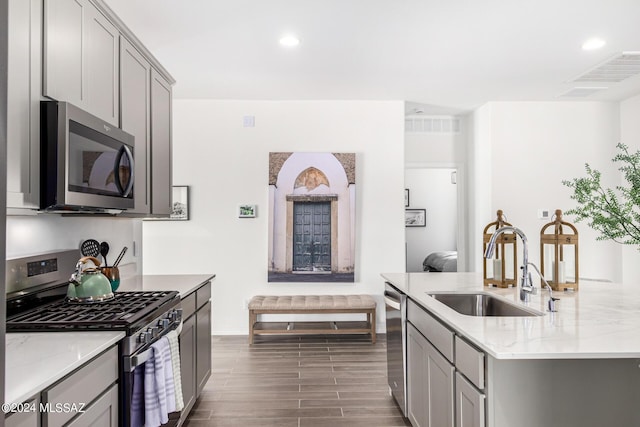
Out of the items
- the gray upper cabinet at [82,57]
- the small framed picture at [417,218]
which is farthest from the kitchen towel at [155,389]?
the small framed picture at [417,218]

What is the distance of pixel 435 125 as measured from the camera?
576 centimetres

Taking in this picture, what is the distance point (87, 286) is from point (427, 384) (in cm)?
174

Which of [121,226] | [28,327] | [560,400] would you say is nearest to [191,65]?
[121,226]

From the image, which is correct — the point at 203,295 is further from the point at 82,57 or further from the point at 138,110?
the point at 82,57

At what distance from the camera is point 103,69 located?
219 cm

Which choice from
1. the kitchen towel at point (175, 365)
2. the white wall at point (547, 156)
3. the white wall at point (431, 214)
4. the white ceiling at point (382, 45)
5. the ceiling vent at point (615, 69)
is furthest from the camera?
the white wall at point (431, 214)

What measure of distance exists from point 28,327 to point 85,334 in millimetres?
220

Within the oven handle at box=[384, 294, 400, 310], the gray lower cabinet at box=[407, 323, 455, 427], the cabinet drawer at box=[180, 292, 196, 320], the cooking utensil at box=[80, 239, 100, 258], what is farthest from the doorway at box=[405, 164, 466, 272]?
the cooking utensil at box=[80, 239, 100, 258]

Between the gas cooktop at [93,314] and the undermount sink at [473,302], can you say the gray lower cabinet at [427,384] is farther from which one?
the gas cooktop at [93,314]

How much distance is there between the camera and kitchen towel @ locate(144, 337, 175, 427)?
1720 millimetres

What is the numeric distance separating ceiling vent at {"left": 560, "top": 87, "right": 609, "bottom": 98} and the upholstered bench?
3119mm

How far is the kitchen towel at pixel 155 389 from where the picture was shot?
67.7 inches

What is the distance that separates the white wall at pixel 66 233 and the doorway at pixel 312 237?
6.30 feet

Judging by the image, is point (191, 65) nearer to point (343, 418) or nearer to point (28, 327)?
point (28, 327)
